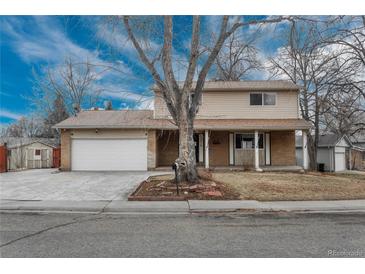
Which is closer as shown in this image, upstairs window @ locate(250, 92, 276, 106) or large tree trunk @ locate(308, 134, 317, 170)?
upstairs window @ locate(250, 92, 276, 106)

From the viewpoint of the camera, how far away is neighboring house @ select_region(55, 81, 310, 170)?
1625cm

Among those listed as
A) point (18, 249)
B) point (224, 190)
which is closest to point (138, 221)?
point (18, 249)

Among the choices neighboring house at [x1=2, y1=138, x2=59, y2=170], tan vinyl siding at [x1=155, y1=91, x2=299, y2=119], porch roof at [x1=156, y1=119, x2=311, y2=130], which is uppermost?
tan vinyl siding at [x1=155, y1=91, x2=299, y2=119]

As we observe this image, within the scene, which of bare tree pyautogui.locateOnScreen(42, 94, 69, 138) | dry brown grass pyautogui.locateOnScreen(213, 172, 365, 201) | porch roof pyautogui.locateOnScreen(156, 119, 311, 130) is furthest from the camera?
bare tree pyautogui.locateOnScreen(42, 94, 69, 138)

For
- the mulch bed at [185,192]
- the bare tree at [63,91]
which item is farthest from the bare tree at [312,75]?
the bare tree at [63,91]

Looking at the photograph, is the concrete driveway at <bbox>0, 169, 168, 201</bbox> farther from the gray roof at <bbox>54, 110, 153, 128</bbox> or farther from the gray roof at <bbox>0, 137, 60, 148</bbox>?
the gray roof at <bbox>0, 137, 60, 148</bbox>

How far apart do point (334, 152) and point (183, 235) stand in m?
22.2

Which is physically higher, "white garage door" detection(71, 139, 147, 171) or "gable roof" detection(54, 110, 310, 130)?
"gable roof" detection(54, 110, 310, 130)

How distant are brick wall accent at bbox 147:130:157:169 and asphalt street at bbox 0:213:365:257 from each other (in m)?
9.30

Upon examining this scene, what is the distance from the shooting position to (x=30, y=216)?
6.65 meters

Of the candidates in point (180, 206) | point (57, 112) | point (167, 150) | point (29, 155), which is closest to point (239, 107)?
point (167, 150)

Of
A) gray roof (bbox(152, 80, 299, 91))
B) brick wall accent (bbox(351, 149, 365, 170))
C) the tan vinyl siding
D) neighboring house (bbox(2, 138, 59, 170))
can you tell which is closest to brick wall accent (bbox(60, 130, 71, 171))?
neighboring house (bbox(2, 138, 59, 170))

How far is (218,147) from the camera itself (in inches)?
691
